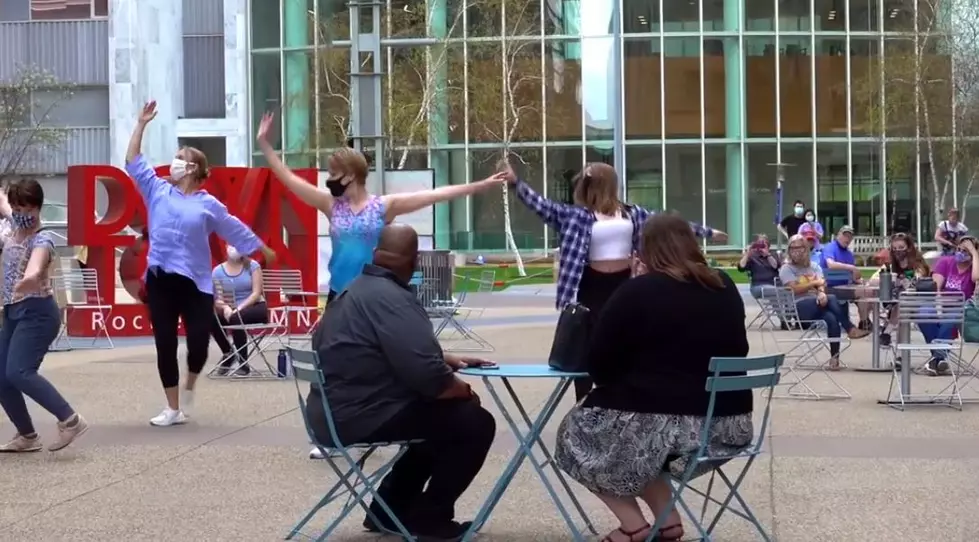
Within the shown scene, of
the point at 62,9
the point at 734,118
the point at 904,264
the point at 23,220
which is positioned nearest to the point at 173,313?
the point at 23,220

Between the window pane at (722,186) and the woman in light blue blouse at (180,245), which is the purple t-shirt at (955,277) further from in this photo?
the window pane at (722,186)

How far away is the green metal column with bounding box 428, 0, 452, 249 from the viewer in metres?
42.2

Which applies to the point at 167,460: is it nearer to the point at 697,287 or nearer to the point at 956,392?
the point at 697,287

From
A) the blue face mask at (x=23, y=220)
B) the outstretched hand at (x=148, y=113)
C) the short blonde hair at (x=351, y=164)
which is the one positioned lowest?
the blue face mask at (x=23, y=220)

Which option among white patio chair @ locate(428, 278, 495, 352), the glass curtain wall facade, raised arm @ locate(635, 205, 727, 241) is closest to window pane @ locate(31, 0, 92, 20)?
the glass curtain wall facade

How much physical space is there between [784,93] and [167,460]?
126 ft

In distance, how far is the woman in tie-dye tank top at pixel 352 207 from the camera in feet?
26.8

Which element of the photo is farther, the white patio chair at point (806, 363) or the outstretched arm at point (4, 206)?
the white patio chair at point (806, 363)

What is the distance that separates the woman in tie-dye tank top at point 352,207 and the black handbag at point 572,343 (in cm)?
194

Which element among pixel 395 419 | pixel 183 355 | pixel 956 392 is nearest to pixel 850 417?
pixel 956 392

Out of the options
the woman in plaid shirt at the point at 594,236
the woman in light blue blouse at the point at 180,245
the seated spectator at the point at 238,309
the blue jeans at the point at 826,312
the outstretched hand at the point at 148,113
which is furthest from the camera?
the blue jeans at the point at 826,312

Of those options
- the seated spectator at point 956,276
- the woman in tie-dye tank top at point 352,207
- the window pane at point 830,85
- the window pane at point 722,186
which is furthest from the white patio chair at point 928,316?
the window pane at point 830,85

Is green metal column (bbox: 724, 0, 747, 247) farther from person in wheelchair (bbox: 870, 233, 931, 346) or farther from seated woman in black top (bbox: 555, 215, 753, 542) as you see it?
seated woman in black top (bbox: 555, 215, 753, 542)

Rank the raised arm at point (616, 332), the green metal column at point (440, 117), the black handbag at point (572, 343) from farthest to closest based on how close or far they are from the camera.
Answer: the green metal column at point (440, 117), the black handbag at point (572, 343), the raised arm at point (616, 332)
